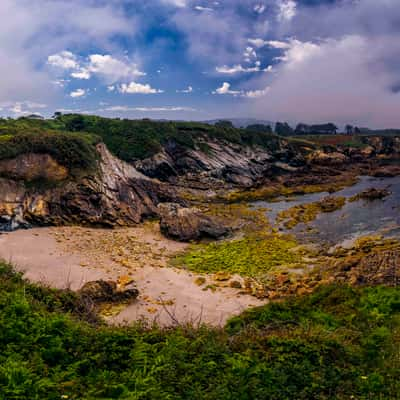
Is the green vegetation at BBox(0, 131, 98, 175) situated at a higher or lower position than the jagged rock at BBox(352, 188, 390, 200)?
higher

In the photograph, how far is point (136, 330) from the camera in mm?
8547

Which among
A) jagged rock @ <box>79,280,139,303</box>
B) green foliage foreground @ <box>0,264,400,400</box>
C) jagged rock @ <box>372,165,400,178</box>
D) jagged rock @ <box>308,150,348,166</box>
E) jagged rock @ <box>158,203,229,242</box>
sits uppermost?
jagged rock @ <box>308,150,348,166</box>

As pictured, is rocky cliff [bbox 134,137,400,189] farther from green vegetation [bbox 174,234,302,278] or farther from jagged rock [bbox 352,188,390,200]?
green vegetation [bbox 174,234,302,278]

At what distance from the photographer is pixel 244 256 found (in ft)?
83.4

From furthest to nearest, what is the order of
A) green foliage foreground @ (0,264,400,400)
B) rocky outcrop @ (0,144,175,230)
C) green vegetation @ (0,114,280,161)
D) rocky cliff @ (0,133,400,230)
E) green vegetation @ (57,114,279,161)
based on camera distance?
green vegetation @ (57,114,279,161), green vegetation @ (0,114,280,161), rocky cliff @ (0,133,400,230), rocky outcrop @ (0,144,175,230), green foliage foreground @ (0,264,400,400)

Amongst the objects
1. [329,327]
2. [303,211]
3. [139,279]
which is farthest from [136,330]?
[303,211]

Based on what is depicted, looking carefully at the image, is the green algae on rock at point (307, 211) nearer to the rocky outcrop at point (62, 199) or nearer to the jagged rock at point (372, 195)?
the jagged rock at point (372, 195)

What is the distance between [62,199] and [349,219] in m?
29.3

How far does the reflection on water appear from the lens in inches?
1190

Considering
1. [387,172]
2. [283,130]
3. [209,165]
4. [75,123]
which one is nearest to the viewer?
[387,172]

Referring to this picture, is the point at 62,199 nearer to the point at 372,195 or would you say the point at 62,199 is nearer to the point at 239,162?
the point at 372,195

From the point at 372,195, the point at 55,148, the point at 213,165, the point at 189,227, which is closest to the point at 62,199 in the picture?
the point at 55,148

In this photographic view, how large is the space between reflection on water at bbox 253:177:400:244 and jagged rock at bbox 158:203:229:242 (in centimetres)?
778

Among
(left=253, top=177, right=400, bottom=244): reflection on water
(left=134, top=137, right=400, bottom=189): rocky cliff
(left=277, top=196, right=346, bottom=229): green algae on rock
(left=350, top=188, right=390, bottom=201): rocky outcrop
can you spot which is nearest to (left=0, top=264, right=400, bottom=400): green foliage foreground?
(left=253, top=177, right=400, bottom=244): reflection on water
